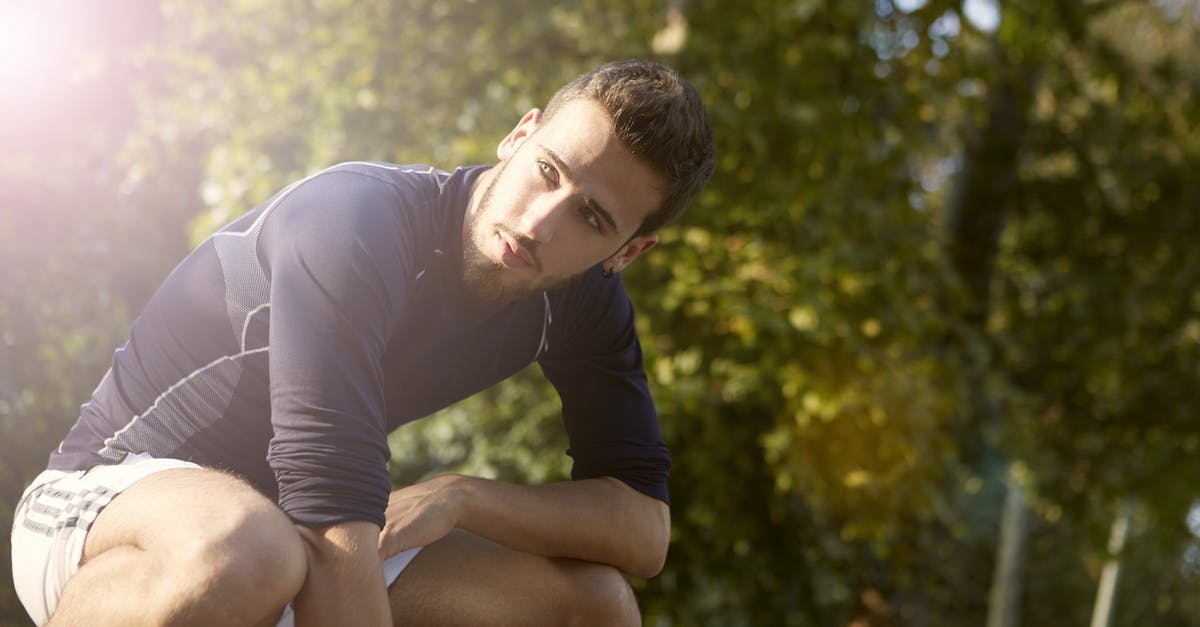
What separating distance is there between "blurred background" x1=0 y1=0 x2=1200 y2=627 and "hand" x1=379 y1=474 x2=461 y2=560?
7.75 ft

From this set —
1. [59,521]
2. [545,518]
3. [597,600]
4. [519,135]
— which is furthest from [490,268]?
[59,521]

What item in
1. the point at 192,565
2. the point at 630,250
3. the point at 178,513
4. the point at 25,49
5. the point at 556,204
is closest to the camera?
the point at 192,565

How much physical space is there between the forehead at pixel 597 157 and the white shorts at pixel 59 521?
0.93m

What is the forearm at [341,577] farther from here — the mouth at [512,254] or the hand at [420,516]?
the mouth at [512,254]

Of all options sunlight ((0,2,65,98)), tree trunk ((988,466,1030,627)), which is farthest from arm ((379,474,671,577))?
tree trunk ((988,466,1030,627))

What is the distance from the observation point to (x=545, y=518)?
251 centimetres

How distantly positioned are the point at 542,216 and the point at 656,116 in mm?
297

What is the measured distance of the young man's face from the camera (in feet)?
7.32

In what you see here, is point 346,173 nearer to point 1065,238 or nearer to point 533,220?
point 533,220

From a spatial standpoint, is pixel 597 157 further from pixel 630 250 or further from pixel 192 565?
pixel 192 565

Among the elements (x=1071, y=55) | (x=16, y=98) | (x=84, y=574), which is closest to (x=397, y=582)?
(x=84, y=574)

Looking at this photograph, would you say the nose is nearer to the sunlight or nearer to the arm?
the arm

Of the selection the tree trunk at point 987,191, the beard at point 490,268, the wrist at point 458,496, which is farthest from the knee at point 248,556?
the tree trunk at point 987,191

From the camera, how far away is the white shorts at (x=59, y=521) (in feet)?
6.88
